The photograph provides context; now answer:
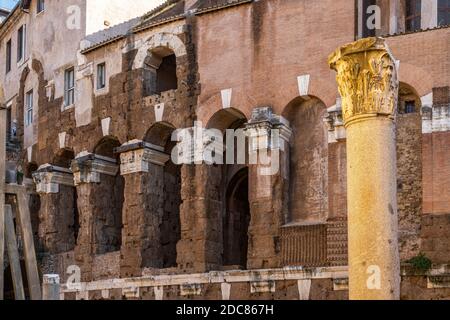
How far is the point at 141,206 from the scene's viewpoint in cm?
2631

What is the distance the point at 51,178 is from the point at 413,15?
11.0 m

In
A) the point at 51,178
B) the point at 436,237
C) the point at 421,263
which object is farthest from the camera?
the point at 51,178

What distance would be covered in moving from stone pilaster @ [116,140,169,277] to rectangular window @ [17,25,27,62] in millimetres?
7549

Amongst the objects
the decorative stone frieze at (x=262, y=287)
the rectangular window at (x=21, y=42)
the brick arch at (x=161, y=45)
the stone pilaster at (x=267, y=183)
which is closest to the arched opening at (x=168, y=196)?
the brick arch at (x=161, y=45)

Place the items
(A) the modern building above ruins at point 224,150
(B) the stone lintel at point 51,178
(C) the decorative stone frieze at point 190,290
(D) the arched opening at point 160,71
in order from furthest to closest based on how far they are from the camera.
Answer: (B) the stone lintel at point 51,178, (D) the arched opening at point 160,71, (C) the decorative stone frieze at point 190,290, (A) the modern building above ruins at point 224,150

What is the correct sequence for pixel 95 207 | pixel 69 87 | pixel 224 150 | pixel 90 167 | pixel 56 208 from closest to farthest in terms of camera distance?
1. pixel 224 150
2. pixel 95 207
3. pixel 90 167
4. pixel 56 208
5. pixel 69 87

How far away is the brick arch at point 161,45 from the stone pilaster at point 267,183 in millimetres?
2993

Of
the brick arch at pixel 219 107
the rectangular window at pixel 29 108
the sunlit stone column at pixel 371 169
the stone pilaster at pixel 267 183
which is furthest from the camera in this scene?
the rectangular window at pixel 29 108

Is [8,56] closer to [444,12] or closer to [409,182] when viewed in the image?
[444,12]

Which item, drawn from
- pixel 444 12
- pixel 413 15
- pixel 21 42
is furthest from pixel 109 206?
pixel 444 12

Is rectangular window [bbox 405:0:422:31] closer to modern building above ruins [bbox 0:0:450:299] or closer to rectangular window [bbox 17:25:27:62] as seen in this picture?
modern building above ruins [bbox 0:0:450:299]

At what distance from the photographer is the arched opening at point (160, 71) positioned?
27203 millimetres

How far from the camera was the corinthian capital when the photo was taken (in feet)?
45.8

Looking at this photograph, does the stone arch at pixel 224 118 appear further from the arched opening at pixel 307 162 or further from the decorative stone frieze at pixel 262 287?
the decorative stone frieze at pixel 262 287
